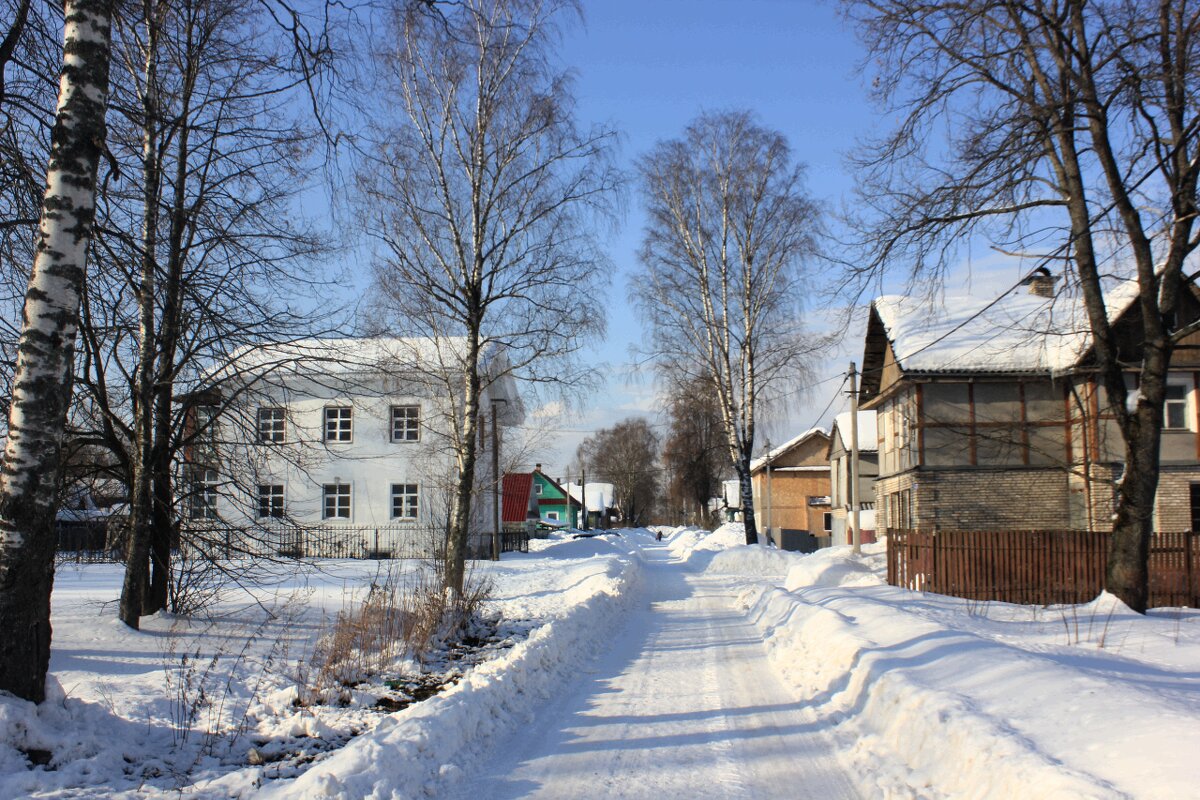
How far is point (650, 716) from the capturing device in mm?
7441

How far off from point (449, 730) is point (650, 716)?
2.04 metres

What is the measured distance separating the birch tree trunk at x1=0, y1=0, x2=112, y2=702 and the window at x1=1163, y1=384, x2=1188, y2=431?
1132 inches

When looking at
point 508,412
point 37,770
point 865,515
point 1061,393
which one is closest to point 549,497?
point 865,515

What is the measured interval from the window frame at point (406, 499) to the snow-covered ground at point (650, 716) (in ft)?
68.7

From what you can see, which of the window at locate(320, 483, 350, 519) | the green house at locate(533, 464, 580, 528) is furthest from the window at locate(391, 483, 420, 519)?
the green house at locate(533, 464, 580, 528)

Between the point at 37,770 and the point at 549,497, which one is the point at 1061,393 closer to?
the point at 37,770

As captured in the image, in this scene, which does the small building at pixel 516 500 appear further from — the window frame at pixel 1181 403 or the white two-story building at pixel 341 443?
the window frame at pixel 1181 403

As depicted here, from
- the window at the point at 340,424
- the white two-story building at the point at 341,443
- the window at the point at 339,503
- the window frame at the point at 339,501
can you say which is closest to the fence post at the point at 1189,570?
the white two-story building at the point at 341,443

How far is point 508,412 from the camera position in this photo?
30.9 m

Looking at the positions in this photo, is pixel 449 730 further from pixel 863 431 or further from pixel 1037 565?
pixel 863 431

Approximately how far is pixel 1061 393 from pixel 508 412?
1760 centimetres

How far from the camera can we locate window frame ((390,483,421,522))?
3319 centimetres

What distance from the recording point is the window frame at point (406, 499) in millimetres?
33188

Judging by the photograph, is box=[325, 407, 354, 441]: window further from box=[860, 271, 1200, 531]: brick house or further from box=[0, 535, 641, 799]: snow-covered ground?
box=[0, 535, 641, 799]: snow-covered ground
